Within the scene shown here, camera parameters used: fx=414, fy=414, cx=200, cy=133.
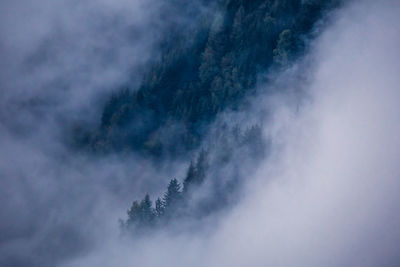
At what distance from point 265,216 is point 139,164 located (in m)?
15.7

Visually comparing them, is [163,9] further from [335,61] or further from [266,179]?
[266,179]

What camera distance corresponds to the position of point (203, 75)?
45938 mm

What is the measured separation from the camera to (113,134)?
4888 cm

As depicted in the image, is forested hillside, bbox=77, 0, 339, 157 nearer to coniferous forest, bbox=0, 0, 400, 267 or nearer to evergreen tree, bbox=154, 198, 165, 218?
coniferous forest, bbox=0, 0, 400, 267

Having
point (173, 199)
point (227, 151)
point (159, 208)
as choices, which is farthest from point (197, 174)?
point (159, 208)

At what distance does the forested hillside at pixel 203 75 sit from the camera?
139 ft

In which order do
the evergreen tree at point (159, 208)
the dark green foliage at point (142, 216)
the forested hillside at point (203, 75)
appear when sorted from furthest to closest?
the forested hillside at point (203, 75)
the dark green foliage at point (142, 216)
the evergreen tree at point (159, 208)

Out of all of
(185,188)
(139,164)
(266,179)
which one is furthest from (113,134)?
(266,179)

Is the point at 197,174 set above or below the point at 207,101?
below

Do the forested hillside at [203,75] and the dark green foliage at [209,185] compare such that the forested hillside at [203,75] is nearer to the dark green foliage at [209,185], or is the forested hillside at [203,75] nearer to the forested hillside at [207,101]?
the forested hillside at [207,101]

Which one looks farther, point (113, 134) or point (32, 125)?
point (32, 125)

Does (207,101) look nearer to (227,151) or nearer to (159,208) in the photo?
(227,151)

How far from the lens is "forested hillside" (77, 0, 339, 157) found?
42.3 meters

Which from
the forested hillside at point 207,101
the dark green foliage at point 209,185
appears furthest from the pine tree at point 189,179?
the forested hillside at point 207,101
